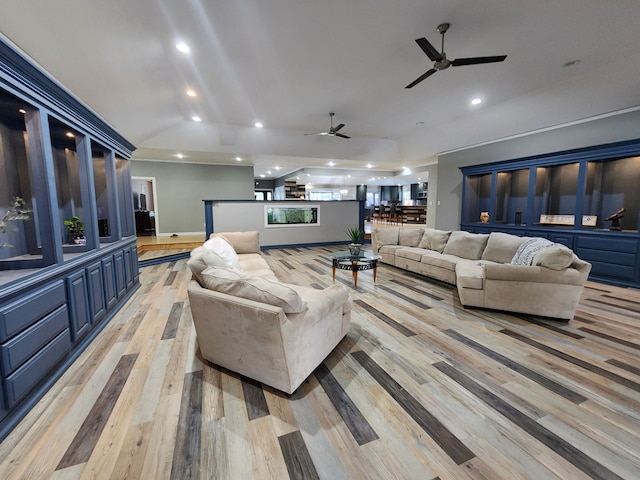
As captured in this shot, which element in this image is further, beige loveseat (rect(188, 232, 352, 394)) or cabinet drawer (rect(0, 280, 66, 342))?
beige loveseat (rect(188, 232, 352, 394))

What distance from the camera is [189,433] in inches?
61.5

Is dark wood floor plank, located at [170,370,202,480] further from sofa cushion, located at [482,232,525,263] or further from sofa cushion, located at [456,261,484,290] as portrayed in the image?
Answer: sofa cushion, located at [482,232,525,263]

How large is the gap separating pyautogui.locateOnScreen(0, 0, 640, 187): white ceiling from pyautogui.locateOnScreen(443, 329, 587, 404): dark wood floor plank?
123 inches

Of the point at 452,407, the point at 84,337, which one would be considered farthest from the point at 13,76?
the point at 452,407

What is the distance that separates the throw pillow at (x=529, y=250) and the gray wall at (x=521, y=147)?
112 inches

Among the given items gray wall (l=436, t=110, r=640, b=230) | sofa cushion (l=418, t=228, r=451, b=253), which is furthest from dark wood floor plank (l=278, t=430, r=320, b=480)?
gray wall (l=436, t=110, r=640, b=230)

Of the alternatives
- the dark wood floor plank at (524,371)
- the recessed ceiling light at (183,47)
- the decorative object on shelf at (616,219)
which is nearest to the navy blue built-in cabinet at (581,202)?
the decorative object on shelf at (616,219)

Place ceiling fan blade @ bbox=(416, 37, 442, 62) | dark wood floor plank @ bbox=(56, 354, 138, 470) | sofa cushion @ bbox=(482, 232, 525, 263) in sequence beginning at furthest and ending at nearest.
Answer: sofa cushion @ bbox=(482, 232, 525, 263), ceiling fan blade @ bbox=(416, 37, 442, 62), dark wood floor plank @ bbox=(56, 354, 138, 470)

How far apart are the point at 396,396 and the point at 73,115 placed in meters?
3.61

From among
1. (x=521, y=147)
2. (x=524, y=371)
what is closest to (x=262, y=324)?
(x=524, y=371)

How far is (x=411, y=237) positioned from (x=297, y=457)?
4.69 m

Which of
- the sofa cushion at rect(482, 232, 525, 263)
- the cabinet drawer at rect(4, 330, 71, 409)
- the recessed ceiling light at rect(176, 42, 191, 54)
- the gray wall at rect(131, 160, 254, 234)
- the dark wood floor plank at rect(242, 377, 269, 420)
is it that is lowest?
the dark wood floor plank at rect(242, 377, 269, 420)

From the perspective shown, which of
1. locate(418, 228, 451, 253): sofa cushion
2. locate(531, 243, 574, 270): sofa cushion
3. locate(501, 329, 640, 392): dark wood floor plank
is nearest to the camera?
locate(501, 329, 640, 392): dark wood floor plank

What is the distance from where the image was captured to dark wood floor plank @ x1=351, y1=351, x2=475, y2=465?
1432 millimetres
